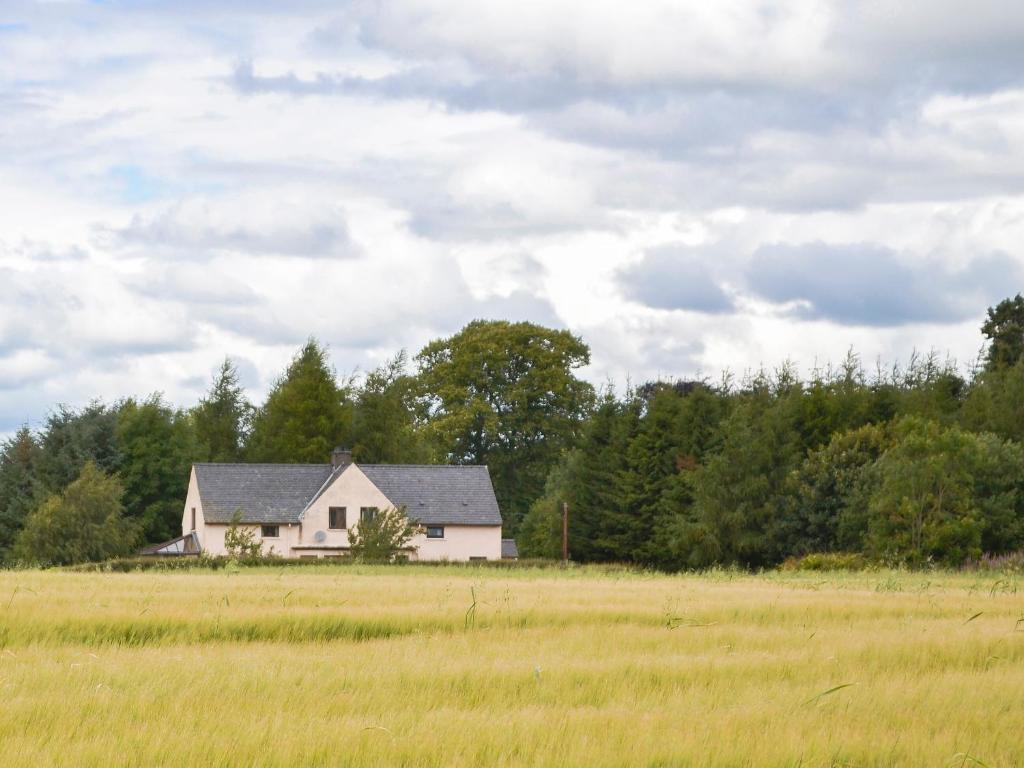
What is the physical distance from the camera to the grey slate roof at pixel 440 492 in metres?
75.5

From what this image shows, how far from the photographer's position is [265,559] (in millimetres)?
53844

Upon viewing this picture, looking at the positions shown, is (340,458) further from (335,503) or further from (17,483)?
(17,483)

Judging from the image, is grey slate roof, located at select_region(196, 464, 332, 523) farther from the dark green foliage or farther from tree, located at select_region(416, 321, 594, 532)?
the dark green foliage

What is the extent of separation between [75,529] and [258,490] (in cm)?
1201

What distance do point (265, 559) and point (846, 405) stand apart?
29503 mm

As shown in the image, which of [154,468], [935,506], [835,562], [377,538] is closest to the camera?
[935,506]

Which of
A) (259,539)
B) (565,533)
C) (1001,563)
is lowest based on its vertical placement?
(1001,563)

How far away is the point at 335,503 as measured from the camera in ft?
243

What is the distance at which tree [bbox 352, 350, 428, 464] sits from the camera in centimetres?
8825

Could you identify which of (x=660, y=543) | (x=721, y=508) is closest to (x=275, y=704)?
(x=721, y=508)

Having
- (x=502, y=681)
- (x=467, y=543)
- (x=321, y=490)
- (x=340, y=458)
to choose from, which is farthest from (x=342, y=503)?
(x=502, y=681)

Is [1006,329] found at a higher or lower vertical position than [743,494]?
higher

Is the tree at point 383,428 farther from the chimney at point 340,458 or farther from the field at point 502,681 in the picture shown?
the field at point 502,681

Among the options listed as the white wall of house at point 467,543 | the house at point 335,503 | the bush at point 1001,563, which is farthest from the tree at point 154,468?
the bush at point 1001,563
